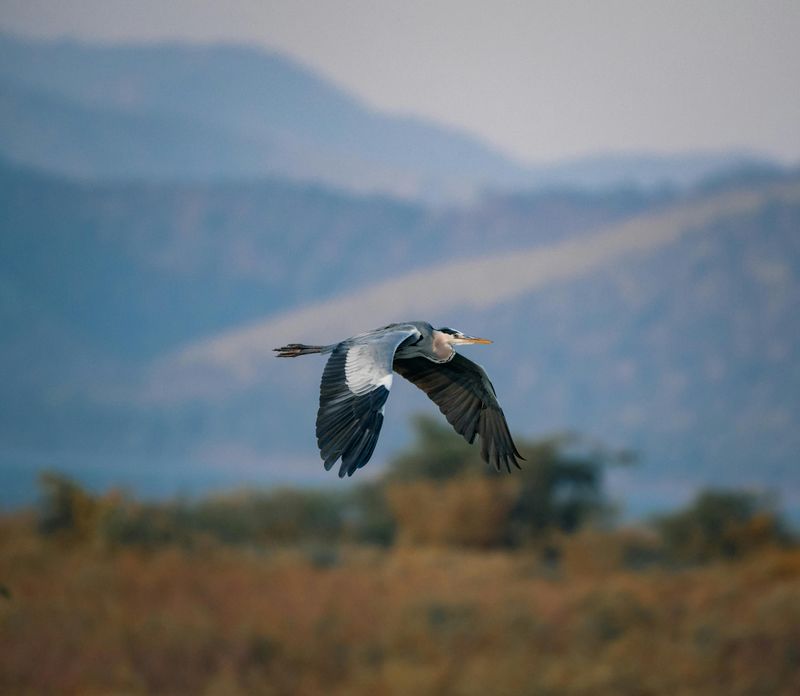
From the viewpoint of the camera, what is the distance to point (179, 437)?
274 feet

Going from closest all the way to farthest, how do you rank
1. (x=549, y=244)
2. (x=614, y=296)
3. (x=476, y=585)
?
(x=476, y=585), (x=614, y=296), (x=549, y=244)

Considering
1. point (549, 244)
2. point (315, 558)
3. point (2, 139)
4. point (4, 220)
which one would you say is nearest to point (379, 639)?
point (315, 558)

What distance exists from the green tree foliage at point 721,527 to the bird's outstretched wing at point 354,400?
19.6 m

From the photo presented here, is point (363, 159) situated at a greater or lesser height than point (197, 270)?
greater

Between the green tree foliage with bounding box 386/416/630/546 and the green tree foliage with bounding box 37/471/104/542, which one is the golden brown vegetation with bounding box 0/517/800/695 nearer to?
the green tree foliage with bounding box 37/471/104/542

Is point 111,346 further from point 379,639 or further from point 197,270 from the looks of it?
point 379,639

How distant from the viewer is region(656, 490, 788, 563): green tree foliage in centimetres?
2573

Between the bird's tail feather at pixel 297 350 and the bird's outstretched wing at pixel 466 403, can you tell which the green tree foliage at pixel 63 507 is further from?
the bird's tail feather at pixel 297 350

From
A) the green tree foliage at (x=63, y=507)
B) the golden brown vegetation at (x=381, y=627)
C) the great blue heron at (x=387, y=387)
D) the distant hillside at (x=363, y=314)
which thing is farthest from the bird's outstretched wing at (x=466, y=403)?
the distant hillside at (x=363, y=314)

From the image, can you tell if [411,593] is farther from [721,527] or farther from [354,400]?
[354,400]

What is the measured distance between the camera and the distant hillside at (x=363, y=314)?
7438 cm

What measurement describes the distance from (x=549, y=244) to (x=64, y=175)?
130 ft

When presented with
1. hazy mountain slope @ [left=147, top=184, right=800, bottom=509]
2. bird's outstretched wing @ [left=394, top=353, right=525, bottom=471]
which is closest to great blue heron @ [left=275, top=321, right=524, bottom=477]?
bird's outstretched wing @ [left=394, top=353, right=525, bottom=471]

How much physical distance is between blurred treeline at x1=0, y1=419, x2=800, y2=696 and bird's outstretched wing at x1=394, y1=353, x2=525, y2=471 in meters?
7.75
